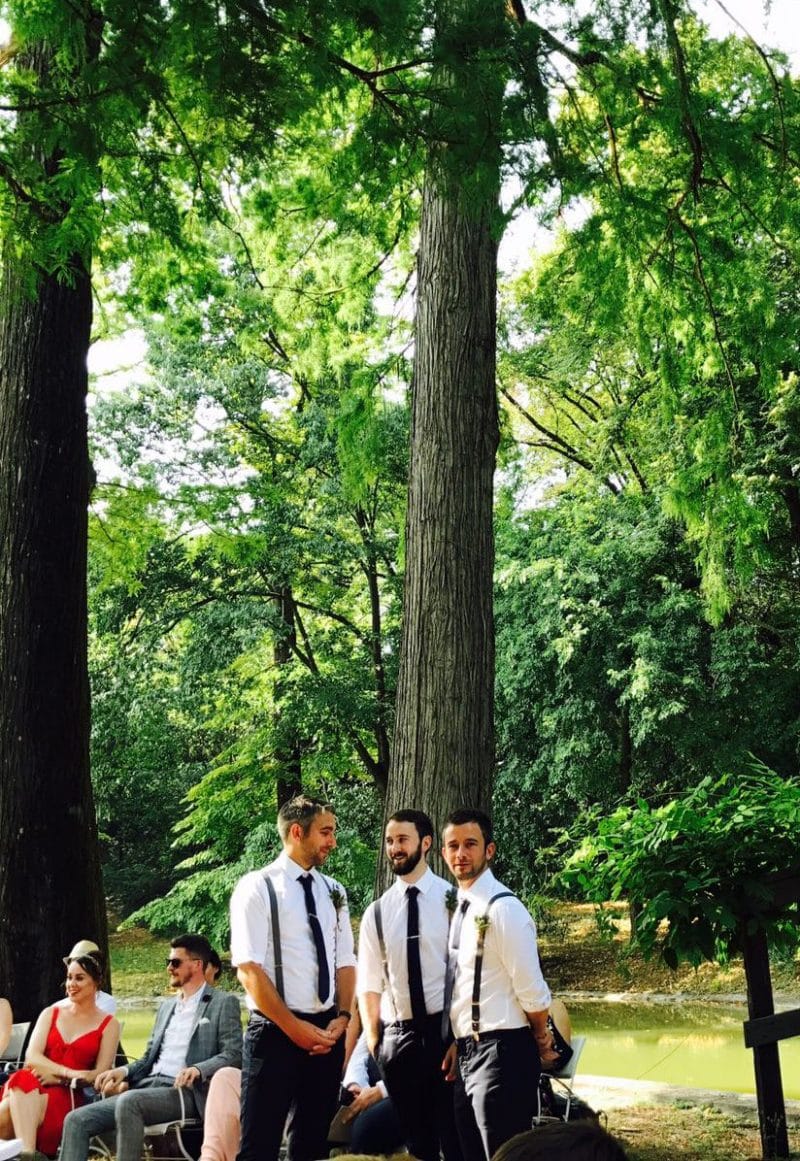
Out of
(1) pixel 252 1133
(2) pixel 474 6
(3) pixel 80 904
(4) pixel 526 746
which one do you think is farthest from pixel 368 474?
(4) pixel 526 746

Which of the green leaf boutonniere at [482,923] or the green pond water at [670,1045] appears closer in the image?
the green leaf boutonniere at [482,923]

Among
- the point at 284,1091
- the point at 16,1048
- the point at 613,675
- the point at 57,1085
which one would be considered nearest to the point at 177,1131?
the point at 57,1085

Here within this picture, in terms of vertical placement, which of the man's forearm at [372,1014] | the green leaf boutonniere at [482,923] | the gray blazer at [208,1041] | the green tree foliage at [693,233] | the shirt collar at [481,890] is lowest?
the gray blazer at [208,1041]

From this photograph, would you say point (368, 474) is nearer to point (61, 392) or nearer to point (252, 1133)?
point (61, 392)

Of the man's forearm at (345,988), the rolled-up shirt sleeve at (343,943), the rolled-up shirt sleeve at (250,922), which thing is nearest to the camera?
the rolled-up shirt sleeve at (250,922)

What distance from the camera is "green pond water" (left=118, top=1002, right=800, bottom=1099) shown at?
1302 cm

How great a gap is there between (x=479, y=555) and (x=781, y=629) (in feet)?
37.6

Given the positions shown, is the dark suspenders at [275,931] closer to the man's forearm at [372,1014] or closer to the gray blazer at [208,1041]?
the man's forearm at [372,1014]

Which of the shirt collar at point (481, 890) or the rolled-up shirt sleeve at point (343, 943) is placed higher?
the shirt collar at point (481, 890)

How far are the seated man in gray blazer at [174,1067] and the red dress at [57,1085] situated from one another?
0.18 meters

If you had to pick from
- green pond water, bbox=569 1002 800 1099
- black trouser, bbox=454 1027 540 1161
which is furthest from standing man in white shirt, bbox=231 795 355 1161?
green pond water, bbox=569 1002 800 1099

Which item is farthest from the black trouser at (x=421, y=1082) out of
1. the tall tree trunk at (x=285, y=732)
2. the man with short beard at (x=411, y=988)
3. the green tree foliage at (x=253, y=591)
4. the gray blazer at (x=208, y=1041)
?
the tall tree trunk at (x=285, y=732)

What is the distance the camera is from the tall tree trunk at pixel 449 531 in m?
6.75

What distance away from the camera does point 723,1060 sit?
1402 cm
